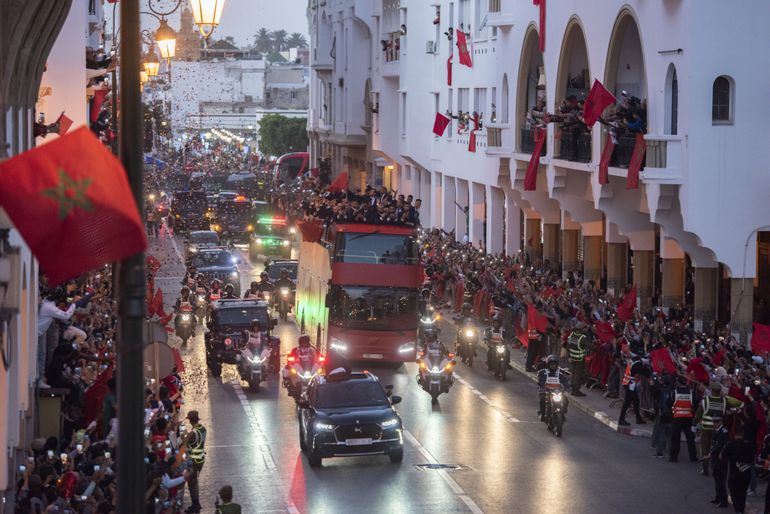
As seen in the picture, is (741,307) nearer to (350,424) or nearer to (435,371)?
(435,371)

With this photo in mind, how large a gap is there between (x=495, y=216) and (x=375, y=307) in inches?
883

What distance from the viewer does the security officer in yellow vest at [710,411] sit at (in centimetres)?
2391

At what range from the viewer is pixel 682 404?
2562 centimetres

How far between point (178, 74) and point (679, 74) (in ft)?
550

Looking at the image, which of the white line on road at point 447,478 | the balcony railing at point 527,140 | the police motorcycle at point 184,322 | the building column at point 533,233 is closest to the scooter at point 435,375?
the white line on road at point 447,478

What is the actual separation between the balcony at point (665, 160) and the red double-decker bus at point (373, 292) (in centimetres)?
586

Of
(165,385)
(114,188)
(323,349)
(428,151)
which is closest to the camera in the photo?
(114,188)

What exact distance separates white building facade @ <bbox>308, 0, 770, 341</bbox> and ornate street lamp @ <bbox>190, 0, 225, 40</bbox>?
18.9 metres

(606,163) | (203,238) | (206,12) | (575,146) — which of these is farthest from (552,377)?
(203,238)

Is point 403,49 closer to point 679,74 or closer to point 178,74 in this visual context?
point 679,74

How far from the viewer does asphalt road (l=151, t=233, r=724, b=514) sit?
2292 cm

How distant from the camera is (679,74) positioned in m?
35.2

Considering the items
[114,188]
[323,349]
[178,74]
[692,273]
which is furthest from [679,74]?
[178,74]

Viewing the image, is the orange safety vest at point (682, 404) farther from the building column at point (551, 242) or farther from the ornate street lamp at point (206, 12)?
the building column at point (551, 242)
